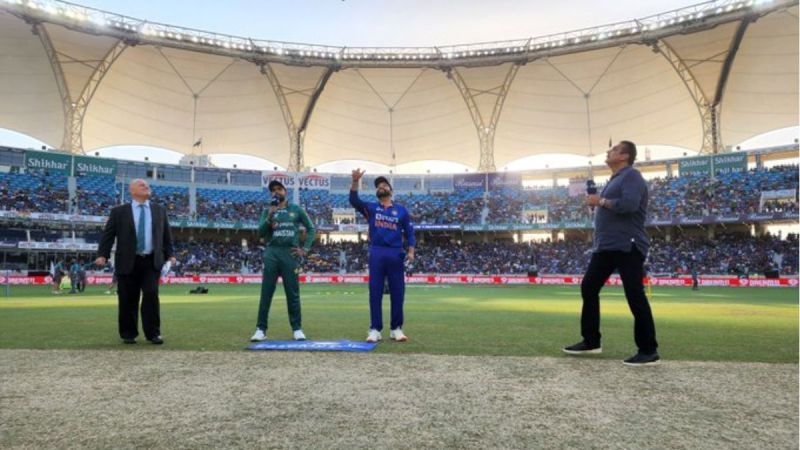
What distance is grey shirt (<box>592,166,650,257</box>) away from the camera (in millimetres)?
5027

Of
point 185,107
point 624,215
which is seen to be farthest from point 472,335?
point 185,107

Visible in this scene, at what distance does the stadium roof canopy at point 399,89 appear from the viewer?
38.2 m

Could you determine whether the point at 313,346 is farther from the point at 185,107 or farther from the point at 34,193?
the point at 185,107

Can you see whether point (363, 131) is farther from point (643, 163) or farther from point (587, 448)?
point (587, 448)

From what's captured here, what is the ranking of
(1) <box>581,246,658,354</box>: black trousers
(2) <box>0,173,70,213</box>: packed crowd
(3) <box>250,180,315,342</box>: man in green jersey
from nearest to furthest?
(1) <box>581,246,658,354</box>: black trousers, (3) <box>250,180,315,342</box>: man in green jersey, (2) <box>0,173,70,213</box>: packed crowd

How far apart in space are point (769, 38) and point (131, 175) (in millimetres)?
55900

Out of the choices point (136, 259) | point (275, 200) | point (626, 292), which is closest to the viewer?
point (626, 292)

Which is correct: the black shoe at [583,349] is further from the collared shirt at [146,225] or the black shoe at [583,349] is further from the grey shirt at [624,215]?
the collared shirt at [146,225]

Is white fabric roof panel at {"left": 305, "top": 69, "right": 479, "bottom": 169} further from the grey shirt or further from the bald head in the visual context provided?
the grey shirt

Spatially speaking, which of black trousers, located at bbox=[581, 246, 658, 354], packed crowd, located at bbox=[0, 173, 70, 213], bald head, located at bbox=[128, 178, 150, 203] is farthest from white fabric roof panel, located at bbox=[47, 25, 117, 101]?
black trousers, located at bbox=[581, 246, 658, 354]

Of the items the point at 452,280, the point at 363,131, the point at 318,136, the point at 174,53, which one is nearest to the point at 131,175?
the point at 174,53

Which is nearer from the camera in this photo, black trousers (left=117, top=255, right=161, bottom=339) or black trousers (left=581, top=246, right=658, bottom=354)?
black trousers (left=581, top=246, right=658, bottom=354)

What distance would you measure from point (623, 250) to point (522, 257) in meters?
44.0

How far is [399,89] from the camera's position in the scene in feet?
160
